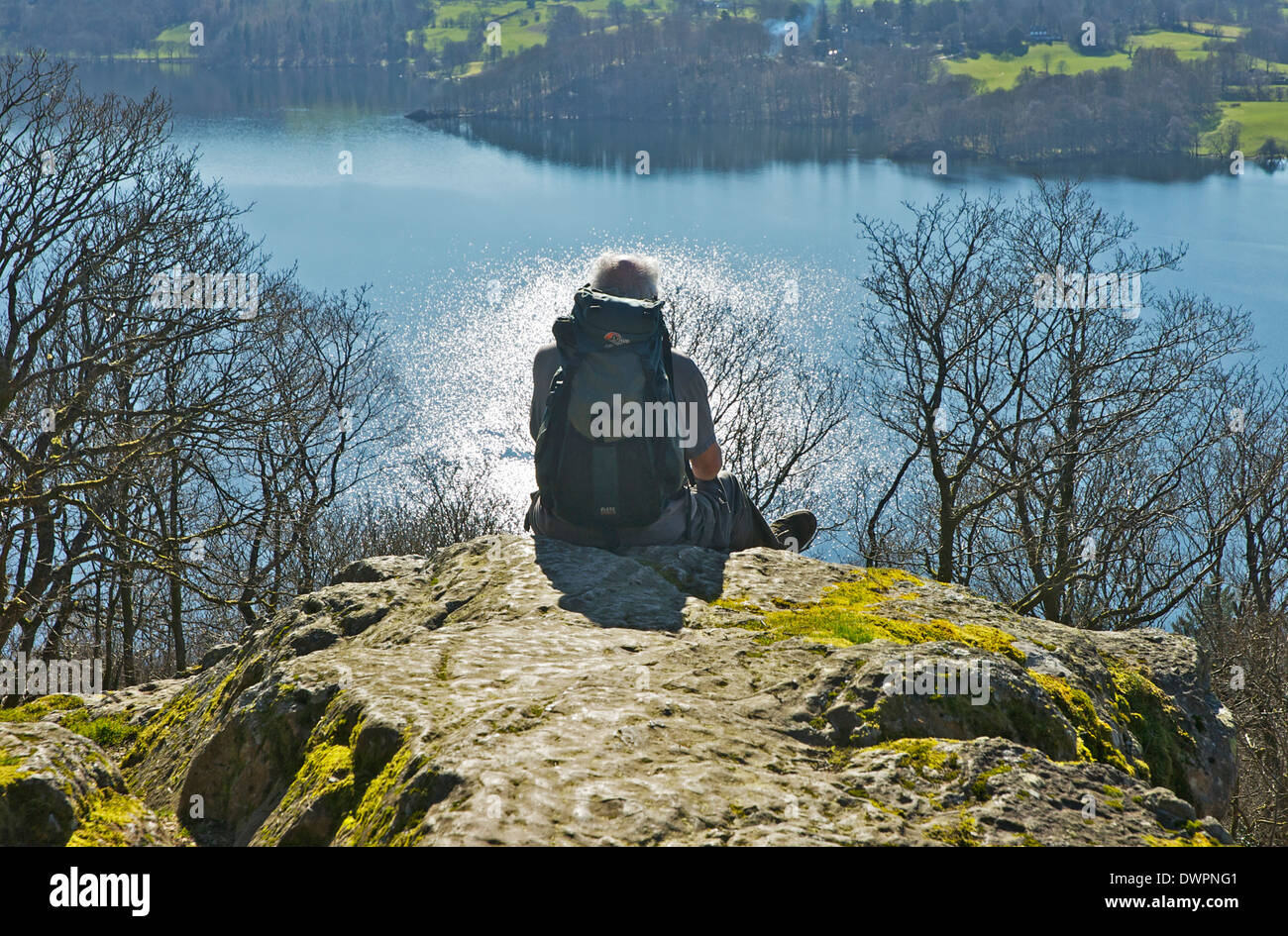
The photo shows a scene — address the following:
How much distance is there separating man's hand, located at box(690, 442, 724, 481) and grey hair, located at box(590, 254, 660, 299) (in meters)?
0.99

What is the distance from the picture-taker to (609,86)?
13075cm

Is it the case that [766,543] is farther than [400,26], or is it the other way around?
[400,26]

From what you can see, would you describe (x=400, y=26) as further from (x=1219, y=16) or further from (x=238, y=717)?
(x=238, y=717)

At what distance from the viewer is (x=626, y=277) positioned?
546 centimetres

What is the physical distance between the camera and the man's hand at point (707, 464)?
591cm

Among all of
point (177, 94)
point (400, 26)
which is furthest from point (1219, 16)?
point (177, 94)

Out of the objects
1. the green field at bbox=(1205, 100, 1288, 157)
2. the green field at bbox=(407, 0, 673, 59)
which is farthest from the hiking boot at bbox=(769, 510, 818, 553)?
the green field at bbox=(407, 0, 673, 59)

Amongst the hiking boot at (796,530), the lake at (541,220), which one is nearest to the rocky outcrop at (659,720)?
the hiking boot at (796,530)

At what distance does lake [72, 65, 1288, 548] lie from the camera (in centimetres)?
4903

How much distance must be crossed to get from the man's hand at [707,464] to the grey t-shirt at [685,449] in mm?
72

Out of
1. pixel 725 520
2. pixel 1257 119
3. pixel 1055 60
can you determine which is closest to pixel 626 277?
pixel 725 520

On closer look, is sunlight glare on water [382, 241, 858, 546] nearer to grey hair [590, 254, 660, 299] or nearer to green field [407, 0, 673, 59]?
grey hair [590, 254, 660, 299]

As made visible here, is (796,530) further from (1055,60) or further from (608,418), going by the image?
(1055,60)

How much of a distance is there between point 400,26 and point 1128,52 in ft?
367
